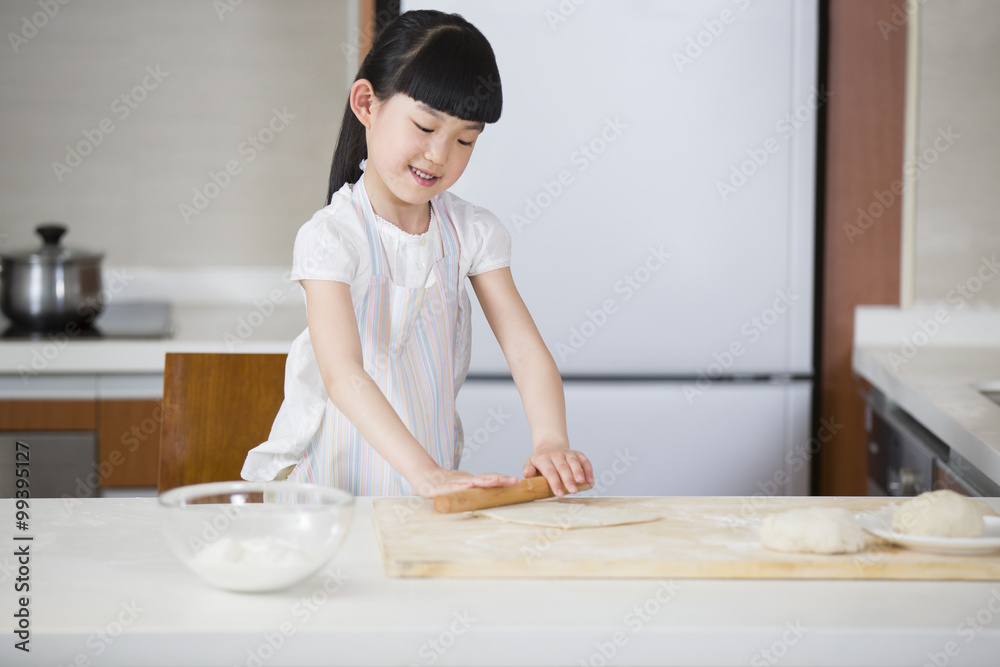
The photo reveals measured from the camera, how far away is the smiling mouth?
44.1 inches

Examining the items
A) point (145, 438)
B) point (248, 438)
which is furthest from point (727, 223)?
point (145, 438)

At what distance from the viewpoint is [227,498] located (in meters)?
0.81

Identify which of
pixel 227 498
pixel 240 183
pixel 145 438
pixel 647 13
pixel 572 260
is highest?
pixel 647 13

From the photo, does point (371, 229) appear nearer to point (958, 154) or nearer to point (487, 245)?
point (487, 245)

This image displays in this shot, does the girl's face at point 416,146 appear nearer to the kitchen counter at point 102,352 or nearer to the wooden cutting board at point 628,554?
the wooden cutting board at point 628,554

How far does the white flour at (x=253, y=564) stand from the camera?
2.36 feet

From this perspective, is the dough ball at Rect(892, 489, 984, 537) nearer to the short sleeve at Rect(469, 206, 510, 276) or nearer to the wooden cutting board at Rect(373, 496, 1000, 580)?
the wooden cutting board at Rect(373, 496, 1000, 580)

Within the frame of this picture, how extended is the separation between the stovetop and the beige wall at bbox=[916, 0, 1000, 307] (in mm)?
1541

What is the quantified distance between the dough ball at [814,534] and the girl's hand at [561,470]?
0.76 feet

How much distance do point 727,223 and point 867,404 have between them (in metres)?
0.44

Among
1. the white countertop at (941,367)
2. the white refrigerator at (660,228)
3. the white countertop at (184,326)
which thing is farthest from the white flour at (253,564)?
the white refrigerator at (660,228)

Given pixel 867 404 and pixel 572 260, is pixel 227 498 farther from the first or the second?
pixel 867 404

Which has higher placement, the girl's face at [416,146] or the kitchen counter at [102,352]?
the girl's face at [416,146]

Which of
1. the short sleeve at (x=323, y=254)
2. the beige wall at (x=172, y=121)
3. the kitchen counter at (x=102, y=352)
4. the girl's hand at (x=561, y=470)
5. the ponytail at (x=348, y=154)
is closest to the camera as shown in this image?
the girl's hand at (x=561, y=470)
